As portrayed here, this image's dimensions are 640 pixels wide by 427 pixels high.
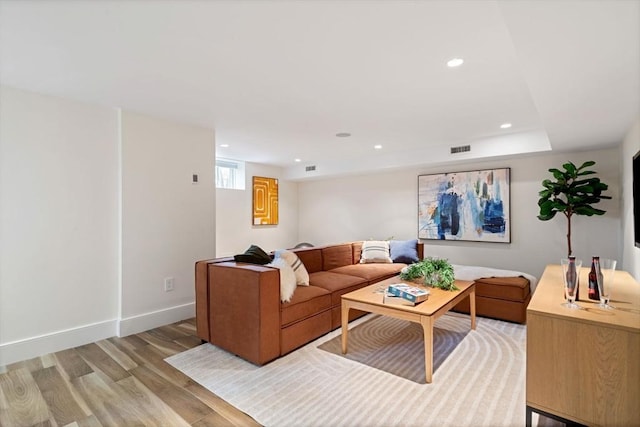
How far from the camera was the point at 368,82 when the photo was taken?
250 centimetres

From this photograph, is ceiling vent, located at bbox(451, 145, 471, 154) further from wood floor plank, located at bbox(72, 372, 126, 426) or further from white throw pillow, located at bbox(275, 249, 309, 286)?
wood floor plank, located at bbox(72, 372, 126, 426)

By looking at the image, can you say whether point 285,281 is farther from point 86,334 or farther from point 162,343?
point 86,334

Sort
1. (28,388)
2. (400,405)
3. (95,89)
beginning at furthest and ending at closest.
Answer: (95,89) < (28,388) < (400,405)

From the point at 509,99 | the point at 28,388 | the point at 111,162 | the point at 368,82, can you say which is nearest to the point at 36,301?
the point at 28,388

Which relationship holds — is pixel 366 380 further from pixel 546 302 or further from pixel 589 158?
pixel 589 158

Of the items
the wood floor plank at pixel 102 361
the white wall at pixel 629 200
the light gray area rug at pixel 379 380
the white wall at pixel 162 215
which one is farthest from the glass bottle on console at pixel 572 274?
the white wall at pixel 162 215

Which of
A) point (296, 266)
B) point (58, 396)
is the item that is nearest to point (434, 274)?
point (296, 266)

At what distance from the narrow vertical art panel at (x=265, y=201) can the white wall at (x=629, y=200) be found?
5.38 m

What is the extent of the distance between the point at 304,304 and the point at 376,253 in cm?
221

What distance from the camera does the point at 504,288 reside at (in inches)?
134

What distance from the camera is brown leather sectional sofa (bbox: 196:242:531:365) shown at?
2.44 m

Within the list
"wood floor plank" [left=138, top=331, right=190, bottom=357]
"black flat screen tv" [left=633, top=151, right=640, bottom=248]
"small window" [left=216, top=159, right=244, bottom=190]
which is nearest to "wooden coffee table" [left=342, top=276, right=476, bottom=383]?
"black flat screen tv" [left=633, top=151, right=640, bottom=248]

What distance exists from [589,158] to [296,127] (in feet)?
12.6

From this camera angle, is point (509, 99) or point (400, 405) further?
point (509, 99)
